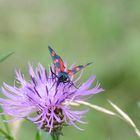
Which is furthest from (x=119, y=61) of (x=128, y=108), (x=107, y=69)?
(x=128, y=108)

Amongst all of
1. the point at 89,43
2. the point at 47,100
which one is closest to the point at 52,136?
the point at 47,100

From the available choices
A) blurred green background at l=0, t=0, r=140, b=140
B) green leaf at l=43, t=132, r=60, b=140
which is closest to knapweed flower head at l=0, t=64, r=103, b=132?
green leaf at l=43, t=132, r=60, b=140

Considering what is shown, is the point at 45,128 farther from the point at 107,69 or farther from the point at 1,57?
the point at 107,69

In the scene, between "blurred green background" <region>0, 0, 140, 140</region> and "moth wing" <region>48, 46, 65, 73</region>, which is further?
"blurred green background" <region>0, 0, 140, 140</region>

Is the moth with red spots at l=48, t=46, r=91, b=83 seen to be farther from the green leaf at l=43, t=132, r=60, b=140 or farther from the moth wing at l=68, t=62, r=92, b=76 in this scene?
the green leaf at l=43, t=132, r=60, b=140

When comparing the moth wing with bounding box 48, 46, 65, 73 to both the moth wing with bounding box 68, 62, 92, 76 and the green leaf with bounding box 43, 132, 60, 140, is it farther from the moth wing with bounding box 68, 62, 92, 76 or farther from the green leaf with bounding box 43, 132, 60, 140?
the green leaf with bounding box 43, 132, 60, 140

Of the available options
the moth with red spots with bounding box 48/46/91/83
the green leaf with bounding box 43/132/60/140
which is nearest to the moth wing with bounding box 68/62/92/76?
the moth with red spots with bounding box 48/46/91/83

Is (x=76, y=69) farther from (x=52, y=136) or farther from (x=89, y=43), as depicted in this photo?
(x=89, y=43)

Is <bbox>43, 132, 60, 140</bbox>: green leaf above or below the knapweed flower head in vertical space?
below

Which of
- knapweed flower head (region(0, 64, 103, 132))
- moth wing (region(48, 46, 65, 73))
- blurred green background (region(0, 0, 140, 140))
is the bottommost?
blurred green background (region(0, 0, 140, 140))
